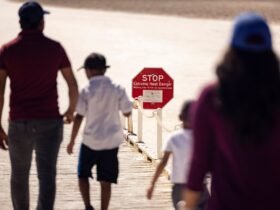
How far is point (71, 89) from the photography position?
241 inches

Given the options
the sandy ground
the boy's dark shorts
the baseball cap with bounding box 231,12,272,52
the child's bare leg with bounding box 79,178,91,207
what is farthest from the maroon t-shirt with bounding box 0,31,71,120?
the sandy ground

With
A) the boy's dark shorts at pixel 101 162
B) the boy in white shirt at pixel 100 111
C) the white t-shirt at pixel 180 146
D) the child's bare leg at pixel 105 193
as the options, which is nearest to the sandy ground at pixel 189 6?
the child's bare leg at pixel 105 193

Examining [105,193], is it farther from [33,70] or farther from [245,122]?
[245,122]

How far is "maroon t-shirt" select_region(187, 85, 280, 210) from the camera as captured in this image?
3371 millimetres

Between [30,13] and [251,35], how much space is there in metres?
2.79

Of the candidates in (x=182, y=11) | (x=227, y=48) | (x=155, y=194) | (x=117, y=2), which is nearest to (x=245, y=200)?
(x=227, y=48)

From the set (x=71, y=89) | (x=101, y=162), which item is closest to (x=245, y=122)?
(x=71, y=89)

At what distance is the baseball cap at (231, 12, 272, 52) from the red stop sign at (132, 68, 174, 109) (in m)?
7.48

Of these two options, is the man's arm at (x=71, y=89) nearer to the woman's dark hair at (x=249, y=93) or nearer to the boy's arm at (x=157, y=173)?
the boy's arm at (x=157, y=173)

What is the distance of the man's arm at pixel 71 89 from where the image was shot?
237 inches

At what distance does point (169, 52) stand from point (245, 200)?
121ft

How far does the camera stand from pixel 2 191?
8.51m

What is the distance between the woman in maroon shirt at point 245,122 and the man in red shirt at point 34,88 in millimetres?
2570

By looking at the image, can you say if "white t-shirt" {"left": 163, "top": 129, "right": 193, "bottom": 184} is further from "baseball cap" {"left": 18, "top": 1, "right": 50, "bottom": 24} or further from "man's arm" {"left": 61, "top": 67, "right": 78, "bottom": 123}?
"baseball cap" {"left": 18, "top": 1, "right": 50, "bottom": 24}
